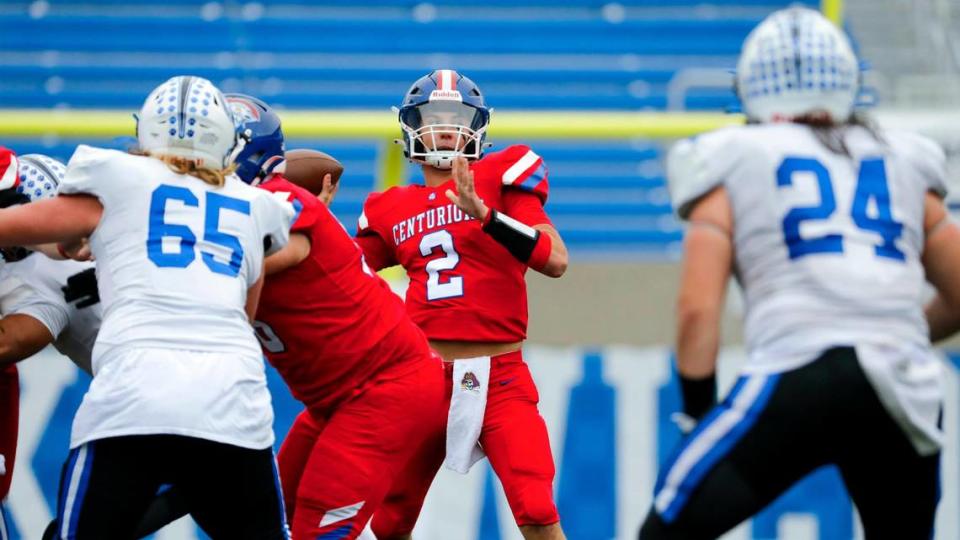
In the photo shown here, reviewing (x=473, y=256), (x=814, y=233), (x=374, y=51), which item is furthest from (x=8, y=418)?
(x=374, y=51)

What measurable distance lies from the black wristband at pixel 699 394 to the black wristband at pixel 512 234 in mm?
1241

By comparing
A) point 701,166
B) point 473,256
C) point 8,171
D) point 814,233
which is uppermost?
point 701,166

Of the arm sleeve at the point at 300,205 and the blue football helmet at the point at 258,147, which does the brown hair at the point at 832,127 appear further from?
the blue football helmet at the point at 258,147

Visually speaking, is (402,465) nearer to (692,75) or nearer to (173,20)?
(692,75)

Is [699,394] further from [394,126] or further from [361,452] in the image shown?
[394,126]

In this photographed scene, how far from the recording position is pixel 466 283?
4.68m

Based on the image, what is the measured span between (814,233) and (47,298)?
2.46m

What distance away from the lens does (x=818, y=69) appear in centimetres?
327

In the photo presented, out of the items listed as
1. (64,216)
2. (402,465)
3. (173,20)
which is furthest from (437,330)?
(173,20)

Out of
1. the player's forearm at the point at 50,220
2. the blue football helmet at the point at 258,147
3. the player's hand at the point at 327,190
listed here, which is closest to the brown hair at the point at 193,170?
the player's forearm at the point at 50,220

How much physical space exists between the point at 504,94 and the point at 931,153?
9.15 metres

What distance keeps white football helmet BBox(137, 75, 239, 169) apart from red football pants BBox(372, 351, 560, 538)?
1188 mm

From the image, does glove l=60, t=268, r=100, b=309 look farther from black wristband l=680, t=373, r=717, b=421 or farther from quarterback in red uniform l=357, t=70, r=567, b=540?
black wristband l=680, t=373, r=717, b=421

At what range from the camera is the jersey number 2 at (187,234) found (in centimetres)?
351
